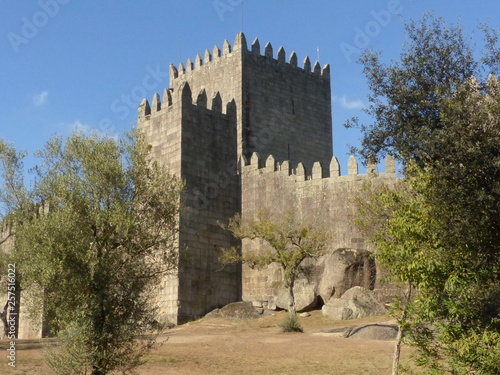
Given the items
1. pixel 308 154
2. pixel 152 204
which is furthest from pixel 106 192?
pixel 308 154

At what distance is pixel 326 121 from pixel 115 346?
27.4 m

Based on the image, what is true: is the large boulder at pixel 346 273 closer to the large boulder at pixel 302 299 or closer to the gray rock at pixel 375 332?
the large boulder at pixel 302 299

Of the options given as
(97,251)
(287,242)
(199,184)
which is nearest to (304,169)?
(199,184)

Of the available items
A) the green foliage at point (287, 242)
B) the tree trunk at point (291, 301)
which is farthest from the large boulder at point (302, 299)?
the tree trunk at point (291, 301)

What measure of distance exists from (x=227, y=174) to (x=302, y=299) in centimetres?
766

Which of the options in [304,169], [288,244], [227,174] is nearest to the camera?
[288,244]

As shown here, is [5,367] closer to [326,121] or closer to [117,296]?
[117,296]

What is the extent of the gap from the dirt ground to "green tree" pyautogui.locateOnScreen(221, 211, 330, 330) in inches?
98.5

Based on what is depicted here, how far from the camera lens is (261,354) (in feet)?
72.0

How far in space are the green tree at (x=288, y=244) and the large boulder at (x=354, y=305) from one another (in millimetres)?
1670

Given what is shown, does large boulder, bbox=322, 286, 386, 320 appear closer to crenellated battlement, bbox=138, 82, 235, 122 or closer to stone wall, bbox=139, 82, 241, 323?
stone wall, bbox=139, 82, 241, 323

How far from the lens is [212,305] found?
106 ft

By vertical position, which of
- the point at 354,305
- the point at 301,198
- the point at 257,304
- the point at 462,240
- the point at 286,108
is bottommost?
the point at 354,305

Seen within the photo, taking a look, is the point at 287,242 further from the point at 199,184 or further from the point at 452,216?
the point at 452,216
